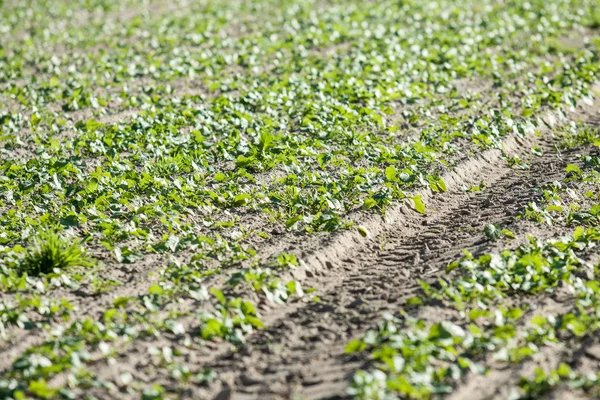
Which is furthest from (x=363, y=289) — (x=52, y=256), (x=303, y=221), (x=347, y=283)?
(x=52, y=256)

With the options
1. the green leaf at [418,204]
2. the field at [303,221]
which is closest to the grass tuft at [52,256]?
the field at [303,221]

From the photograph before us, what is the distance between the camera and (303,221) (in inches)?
266

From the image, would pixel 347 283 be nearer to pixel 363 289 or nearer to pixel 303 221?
pixel 363 289

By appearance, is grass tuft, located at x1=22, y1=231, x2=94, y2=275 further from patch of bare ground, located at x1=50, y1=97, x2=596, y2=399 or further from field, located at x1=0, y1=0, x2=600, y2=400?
patch of bare ground, located at x1=50, y1=97, x2=596, y2=399

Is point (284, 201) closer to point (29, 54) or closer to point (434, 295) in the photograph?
point (434, 295)

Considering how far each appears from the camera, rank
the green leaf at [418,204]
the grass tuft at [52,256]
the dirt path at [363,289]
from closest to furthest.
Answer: the dirt path at [363,289], the grass tuft at [52,256], the green leaf at [418,204]

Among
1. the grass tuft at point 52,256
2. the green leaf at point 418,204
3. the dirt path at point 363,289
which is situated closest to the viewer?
the dirt path at point 363,289

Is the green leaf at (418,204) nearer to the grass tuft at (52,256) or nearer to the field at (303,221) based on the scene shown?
the field at (303,221)

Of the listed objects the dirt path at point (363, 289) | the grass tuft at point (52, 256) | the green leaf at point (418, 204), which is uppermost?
the grass tuft at point (52, 256)

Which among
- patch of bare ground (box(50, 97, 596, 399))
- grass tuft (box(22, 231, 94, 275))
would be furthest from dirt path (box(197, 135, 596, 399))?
grass tuft (box(22, 231, 94, 275))

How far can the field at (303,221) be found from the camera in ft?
15.4

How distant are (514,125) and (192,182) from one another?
3.73 m

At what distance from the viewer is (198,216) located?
6918 millimetres

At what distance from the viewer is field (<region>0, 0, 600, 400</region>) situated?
4.71 metres
